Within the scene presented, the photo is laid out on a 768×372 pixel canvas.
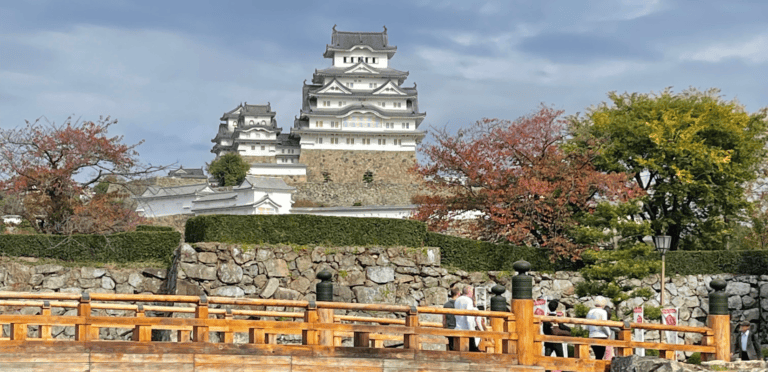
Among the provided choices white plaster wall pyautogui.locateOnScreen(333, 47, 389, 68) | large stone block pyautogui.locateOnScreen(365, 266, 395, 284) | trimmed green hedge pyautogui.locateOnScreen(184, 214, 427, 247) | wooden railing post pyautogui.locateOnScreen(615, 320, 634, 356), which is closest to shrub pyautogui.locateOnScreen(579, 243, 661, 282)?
trimmed green hedge pyautogui.locateOnScreen(184, 214, 427, 247)

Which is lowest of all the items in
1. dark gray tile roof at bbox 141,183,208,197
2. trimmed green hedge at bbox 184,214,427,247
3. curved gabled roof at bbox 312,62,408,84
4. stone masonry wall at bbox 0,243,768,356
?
stone masonry wall at bbox 0,243,768,356

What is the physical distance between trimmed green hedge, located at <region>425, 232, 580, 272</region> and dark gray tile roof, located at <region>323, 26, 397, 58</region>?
51.3 m

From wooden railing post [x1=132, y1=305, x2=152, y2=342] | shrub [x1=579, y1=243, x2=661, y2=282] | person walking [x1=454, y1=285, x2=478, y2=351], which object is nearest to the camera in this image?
wooden railing post [x1=132, y1=305, x2=152, y2=342]

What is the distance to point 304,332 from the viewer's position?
48.0 feet

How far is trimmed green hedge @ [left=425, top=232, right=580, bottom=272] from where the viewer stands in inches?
1009

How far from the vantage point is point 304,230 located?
79.6 feet

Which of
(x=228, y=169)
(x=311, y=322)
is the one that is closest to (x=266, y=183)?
(x=228, y=169)

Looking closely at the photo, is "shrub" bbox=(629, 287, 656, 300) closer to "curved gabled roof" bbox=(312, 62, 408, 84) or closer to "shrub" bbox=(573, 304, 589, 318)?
"shrub" bbox=(573, 304, 589, 318)

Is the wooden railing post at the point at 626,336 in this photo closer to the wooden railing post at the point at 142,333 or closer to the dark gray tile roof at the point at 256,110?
the wooden railing post at the point at 142,333

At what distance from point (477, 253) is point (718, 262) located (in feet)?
22.9

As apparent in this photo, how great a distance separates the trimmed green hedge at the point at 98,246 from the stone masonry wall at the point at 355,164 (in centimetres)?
4166

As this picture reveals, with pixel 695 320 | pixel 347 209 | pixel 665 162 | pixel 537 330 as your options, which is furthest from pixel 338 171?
pixel 537 330

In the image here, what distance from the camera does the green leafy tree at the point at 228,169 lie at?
64375 mm

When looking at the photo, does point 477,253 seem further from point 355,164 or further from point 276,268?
point 355,164
